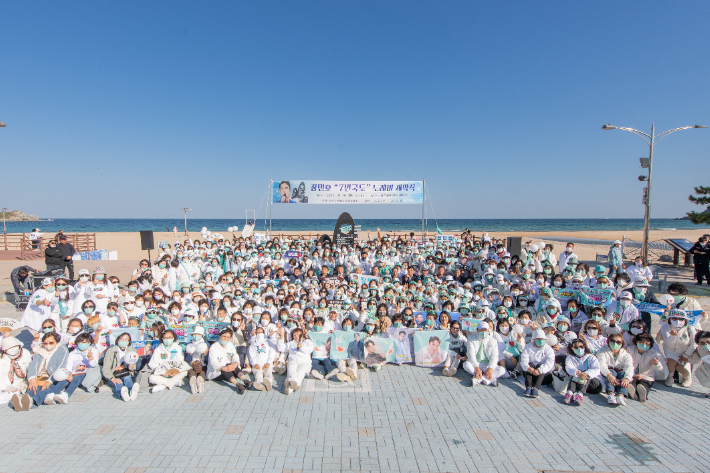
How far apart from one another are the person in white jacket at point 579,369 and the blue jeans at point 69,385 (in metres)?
8.25

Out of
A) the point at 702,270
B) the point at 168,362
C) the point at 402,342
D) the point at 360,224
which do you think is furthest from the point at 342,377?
the point at 360,224

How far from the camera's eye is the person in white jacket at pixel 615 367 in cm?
621

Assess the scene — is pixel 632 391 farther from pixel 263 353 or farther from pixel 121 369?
pixel 121 369

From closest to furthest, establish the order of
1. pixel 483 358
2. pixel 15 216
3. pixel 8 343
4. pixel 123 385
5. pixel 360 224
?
pixel 8 343
pixel 123 385
pixel 483 358
pixel 360 224
pixel 15 216

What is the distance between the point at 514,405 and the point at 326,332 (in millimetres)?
3747

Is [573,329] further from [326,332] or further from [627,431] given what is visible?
[326,332]

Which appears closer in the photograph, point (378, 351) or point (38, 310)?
point (378, 351)

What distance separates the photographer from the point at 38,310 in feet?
28.5

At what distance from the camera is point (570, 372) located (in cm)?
637

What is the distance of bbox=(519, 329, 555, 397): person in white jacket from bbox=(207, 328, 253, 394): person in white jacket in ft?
16.1

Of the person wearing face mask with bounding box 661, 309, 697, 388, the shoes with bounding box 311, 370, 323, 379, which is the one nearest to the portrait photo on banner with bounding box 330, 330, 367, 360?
the shoes with bounding box 311, 370, 323, 379

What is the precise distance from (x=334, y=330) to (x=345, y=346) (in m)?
0.50

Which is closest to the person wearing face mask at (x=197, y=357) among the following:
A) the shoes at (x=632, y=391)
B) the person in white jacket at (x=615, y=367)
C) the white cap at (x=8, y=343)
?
the white cap at (x=8, y=343)

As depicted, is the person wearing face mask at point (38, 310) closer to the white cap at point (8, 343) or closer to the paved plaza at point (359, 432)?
the white cap at point (8, 343)
